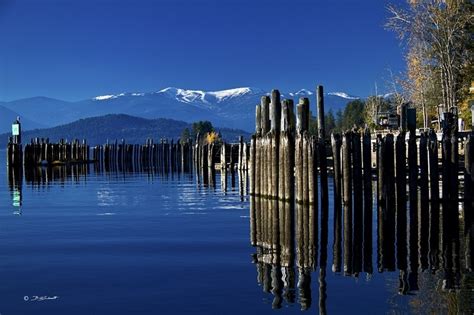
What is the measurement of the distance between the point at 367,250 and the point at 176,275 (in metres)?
4.04

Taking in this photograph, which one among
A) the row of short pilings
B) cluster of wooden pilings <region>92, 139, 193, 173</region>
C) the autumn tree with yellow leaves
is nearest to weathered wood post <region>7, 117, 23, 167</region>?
the row of short pilings

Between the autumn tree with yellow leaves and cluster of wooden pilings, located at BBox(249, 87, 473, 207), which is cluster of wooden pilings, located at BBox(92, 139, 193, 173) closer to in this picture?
the autumn tree with yellow leaves

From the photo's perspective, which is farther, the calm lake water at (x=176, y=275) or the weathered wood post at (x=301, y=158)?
the weathered wood post at (x=301, y=158)

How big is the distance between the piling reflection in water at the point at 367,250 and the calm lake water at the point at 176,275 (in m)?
0.06

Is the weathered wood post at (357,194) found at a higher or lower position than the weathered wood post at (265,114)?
lower

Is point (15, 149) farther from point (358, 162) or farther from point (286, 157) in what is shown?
point (358, 162)

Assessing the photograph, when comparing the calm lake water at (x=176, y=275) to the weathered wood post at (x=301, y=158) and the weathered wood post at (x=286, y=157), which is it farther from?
the weathered wood post at (x=301, y=158)

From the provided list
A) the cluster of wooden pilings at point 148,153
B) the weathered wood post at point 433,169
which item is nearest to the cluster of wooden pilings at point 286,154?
the weathered wood post at point 433,169

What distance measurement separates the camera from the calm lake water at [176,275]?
961cm

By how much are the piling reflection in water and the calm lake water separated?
0.06 meters

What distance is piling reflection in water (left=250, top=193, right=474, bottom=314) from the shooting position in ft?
34.0

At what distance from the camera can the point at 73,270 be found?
1264 centimetres

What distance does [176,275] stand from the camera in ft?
39.2

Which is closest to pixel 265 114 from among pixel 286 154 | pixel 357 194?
pixel 286 154
